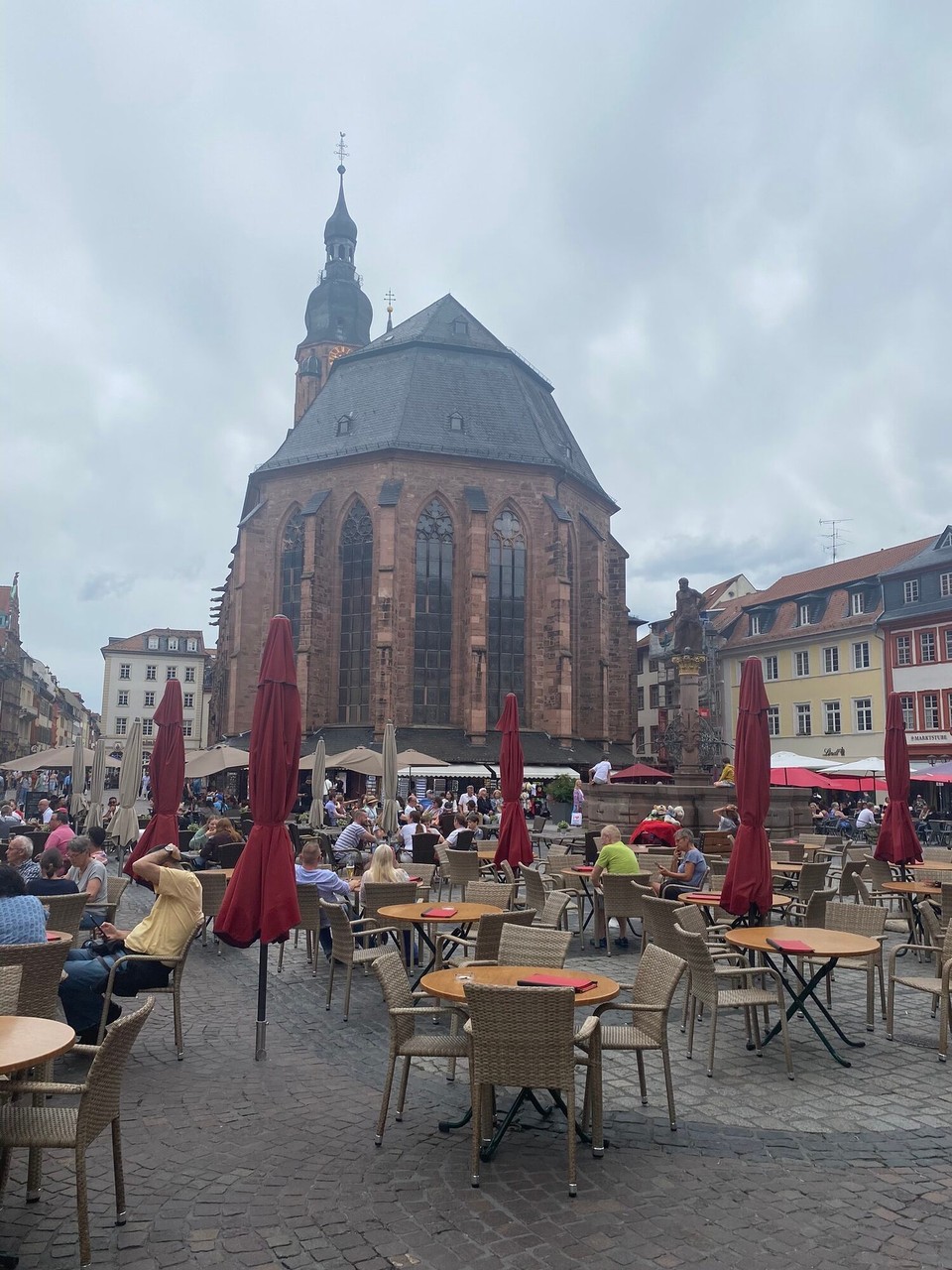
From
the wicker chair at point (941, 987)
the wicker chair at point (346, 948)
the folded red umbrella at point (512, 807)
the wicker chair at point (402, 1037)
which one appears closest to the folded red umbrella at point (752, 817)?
the wicker chair at point (941, 987)

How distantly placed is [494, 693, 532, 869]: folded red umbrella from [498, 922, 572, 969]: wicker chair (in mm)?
5838

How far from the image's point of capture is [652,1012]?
554 centimetres

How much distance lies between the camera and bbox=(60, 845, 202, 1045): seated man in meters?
6.61

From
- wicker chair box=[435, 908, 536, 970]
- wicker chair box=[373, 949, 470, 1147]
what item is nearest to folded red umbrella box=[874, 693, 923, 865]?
wicker chair box=[435, 908, 536, 970]

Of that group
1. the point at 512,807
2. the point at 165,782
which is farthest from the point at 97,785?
the point at 512,807

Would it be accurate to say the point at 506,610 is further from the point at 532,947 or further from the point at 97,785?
the point at 532,947

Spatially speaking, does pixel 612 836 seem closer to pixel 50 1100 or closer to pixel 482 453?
pixel 50 1100

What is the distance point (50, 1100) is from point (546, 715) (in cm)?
3356

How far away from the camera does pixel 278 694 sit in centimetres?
760

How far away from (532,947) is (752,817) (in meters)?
3.10

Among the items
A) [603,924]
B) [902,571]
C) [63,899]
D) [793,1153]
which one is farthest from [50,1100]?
[902,571]

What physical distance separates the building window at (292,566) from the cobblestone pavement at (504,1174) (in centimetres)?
3465

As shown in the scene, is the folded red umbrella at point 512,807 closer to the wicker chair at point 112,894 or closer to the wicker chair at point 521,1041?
the wicker chair at point 112,894

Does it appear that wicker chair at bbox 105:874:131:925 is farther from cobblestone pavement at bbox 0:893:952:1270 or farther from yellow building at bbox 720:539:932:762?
yellow building at bbox 720:539:932:762
